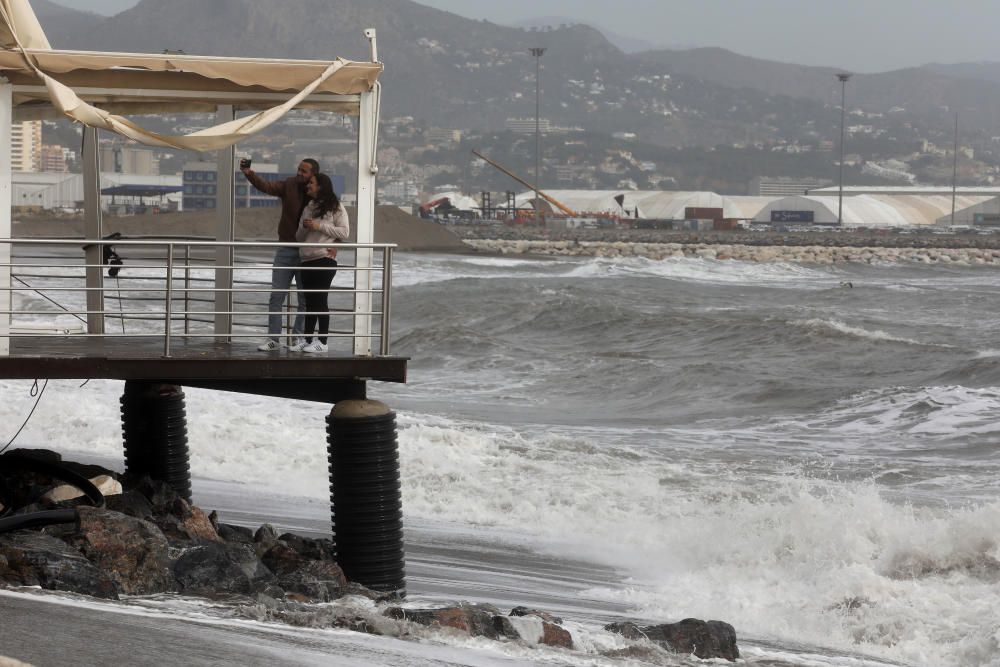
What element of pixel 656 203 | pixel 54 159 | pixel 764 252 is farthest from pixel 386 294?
pixel 656 203

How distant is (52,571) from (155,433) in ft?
14.0

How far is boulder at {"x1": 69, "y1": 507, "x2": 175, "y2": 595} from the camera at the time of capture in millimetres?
7941

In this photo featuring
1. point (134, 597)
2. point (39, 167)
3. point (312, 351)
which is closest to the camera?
point (134, 597)

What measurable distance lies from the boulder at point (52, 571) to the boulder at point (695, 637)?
117 inches

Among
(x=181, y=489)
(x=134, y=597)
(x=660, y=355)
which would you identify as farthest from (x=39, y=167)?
(x=660, y=355)

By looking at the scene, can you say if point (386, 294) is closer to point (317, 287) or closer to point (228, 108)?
point (317, 287)

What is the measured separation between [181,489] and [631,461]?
6126 millimetres

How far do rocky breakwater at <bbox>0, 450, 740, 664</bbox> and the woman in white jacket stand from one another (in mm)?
1718

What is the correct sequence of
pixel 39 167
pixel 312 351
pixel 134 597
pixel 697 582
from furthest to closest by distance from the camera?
pixel 39 167, pixel 697 582, pixel 312 351, pixel 134 597

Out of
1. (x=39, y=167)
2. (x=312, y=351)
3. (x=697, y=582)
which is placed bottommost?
(x=697, y=582)

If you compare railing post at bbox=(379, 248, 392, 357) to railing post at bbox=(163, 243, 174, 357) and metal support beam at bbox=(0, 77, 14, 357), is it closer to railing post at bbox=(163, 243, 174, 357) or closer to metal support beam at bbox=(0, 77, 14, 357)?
railing post at bbox=(163, 243, 174, 357)

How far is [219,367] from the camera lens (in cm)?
904

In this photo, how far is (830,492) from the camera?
47.1ft

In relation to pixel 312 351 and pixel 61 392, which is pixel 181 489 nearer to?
pixel 312 351
